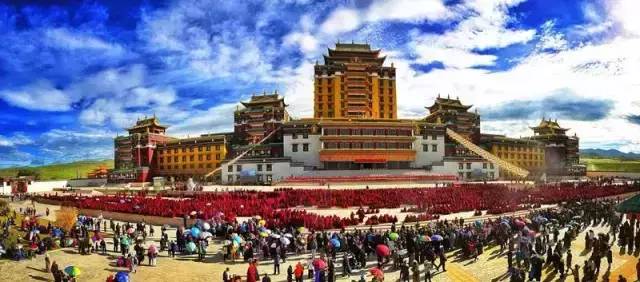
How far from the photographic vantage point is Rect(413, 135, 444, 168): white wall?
241 feet

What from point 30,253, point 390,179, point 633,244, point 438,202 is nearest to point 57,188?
point 390,179

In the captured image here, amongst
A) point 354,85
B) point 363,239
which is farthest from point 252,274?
point 354,85

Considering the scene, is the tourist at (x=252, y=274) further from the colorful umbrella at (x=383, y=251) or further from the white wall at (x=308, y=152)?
the white wall at (x=308, y=152)

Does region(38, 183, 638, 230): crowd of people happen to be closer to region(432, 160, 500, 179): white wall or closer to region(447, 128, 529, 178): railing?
region(447, 128, 529, 178): railing

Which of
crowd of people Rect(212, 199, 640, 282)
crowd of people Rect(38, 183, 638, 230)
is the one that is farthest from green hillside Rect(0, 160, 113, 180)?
crowd of people Rect(212, 199, 640, 282)

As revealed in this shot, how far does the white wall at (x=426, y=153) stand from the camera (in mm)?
73438

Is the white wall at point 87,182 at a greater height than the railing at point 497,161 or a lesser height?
lesser

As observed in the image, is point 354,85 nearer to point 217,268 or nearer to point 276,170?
point 276,170

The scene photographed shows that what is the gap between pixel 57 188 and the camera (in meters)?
69.8

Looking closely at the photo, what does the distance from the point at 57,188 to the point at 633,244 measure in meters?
70.3

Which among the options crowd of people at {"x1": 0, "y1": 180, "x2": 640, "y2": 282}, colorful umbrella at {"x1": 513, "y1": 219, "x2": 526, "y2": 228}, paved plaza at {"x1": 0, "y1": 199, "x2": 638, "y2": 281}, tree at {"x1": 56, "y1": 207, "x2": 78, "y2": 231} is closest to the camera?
crowd of people at {"x1": 0, "y1": 180, "x2": 640, "y2": 282}

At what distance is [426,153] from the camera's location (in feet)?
243

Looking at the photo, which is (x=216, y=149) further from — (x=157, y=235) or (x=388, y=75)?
(x=157, y=235)

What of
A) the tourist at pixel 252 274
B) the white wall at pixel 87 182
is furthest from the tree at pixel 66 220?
the white wall at pixel 87 182
